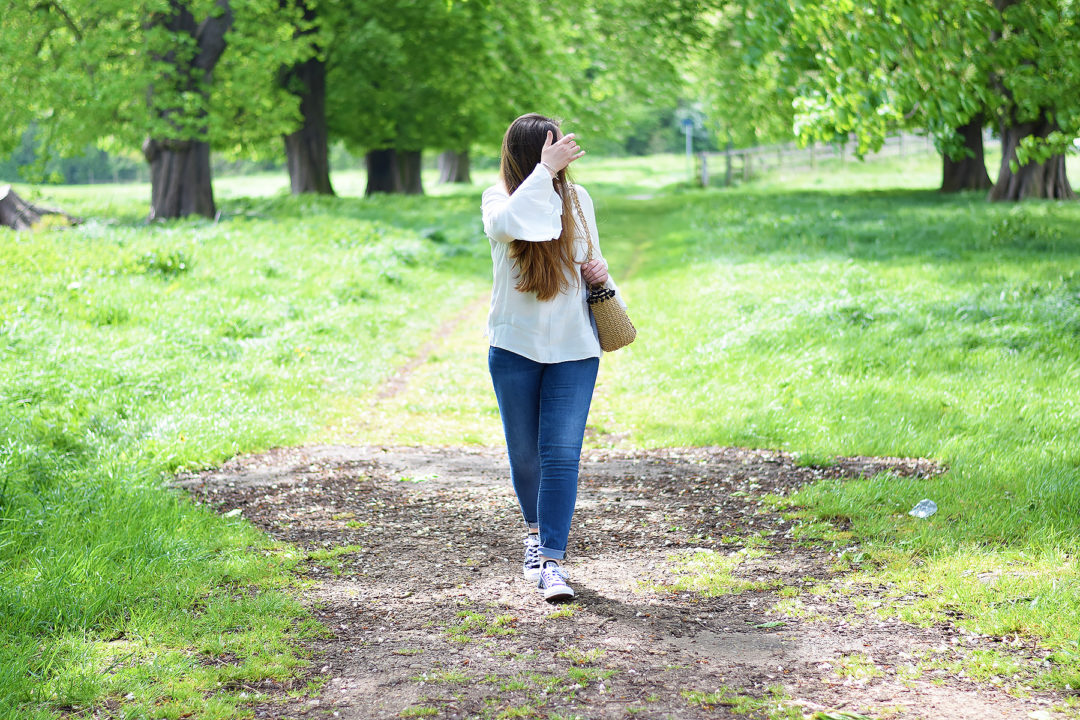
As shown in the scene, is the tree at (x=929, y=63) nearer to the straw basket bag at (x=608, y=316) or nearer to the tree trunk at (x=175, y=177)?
the straw basket bag at (x=608, y=316)

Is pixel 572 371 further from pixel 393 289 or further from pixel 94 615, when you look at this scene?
pixel 393 289

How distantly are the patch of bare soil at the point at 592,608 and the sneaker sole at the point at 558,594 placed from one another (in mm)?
61

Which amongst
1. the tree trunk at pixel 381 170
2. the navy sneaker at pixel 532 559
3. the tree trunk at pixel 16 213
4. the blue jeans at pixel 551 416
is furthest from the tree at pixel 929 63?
the tree trunk at pixel 381 170

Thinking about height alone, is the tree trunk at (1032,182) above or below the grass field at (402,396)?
above

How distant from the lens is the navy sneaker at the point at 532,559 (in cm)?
443

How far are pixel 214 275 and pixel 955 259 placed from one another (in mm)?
10441

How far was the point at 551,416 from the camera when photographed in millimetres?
4184

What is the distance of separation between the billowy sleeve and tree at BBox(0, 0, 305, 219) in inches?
596

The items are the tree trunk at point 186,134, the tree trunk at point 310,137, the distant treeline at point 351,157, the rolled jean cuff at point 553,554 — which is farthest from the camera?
the distant treeline at point 351,157

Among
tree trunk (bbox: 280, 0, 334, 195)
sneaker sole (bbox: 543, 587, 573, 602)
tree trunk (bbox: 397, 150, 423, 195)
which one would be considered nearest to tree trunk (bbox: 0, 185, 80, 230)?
tree trunk (bbox: 280, 0, 334, 195)

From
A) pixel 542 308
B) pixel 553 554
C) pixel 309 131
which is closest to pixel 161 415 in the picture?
pixel 553 554

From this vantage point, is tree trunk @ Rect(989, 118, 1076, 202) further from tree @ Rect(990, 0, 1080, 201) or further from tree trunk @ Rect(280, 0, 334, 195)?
tree trunk @ Rect(280, 0, 334, 195)

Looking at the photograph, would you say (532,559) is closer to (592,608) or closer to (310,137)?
(592,608)

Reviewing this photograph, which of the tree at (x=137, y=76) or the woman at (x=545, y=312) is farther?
the tree at (x=137, y=76)
